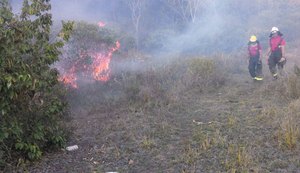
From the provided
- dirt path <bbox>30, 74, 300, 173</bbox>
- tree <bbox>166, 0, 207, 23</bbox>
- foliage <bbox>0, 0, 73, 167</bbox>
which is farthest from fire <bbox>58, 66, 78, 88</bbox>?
tree <bbox>166, 0, 207, 23</bbox>

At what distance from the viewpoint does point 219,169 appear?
510cm

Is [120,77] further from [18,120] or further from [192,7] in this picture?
[192,7]

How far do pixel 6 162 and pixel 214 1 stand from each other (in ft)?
62.5

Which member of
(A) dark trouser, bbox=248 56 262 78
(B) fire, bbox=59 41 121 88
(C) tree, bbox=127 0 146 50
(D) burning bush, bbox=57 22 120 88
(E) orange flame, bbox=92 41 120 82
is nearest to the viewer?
(B) fire, bbox=59 41 121 88

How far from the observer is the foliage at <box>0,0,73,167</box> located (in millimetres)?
5055

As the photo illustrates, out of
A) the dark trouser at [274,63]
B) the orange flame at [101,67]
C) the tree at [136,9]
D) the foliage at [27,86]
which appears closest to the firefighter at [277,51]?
the dark trouser at [274,63]

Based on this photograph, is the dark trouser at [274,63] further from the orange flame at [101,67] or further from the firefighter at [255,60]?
the orange flame at [101,67]

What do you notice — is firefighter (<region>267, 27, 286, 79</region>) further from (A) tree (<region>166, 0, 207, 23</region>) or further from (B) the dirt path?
(A) tree (<region>166, 0, 207, 23</region>)

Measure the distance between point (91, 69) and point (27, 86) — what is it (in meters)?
5.30

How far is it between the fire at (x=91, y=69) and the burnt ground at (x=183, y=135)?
0.61 meters

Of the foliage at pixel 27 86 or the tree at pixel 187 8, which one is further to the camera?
the tree at pixel 187 8

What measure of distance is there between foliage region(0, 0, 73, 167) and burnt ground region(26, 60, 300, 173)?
0.35 m

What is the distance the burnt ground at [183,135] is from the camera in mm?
5340

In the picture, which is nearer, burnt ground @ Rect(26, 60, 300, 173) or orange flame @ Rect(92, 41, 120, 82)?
burnt ground @ Rect(26, 60, 300, 173)
